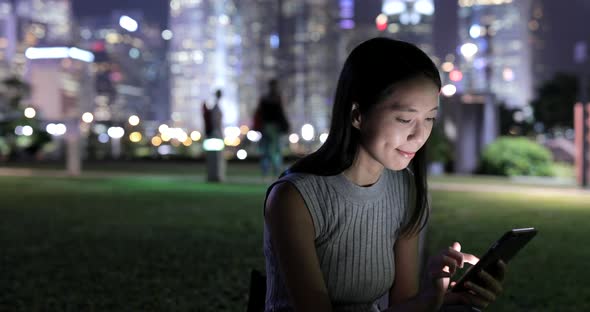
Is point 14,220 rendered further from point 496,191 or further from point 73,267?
point 496,191

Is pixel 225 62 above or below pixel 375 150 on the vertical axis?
above

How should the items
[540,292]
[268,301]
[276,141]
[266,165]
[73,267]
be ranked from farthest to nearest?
[266,165] → [276,141] → [73,267] → [540,292] → [268,301]

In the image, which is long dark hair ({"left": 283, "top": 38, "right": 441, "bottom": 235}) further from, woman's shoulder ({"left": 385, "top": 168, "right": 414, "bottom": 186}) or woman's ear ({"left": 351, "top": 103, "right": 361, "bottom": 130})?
woman's shoulder ({"left": 385, "top": 168, "right": 414, "bottom": 186})

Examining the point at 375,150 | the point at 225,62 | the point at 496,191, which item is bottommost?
the point at 496,191

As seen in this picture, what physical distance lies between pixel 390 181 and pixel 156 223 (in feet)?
16.3

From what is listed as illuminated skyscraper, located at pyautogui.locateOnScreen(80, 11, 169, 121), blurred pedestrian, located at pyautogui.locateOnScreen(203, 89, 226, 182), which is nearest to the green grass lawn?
blurred pedestrian, located at pyautogui.locateOnScreen(203, 89, 226, 182)

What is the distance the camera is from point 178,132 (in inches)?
3612

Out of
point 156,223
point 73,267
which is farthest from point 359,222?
point 156,223

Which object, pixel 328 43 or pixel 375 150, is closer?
pixel 375 150

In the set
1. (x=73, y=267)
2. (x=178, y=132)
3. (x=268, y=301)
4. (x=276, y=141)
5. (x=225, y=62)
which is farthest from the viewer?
(x=225, y=62)

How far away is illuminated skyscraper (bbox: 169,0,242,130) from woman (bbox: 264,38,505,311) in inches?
4400

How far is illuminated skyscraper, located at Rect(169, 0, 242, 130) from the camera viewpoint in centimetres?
11544

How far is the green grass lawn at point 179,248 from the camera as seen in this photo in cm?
362

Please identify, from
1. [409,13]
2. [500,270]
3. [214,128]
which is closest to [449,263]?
[500,270]
